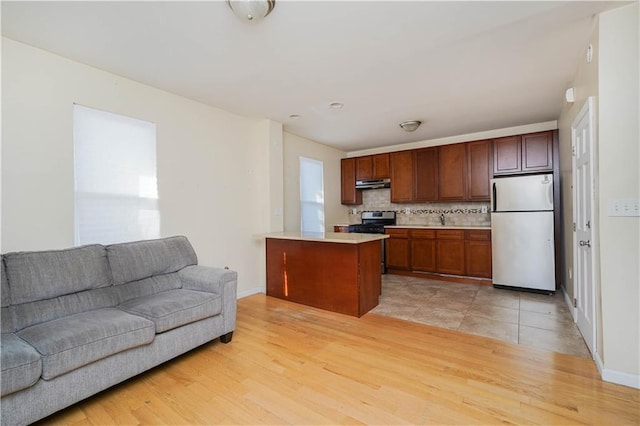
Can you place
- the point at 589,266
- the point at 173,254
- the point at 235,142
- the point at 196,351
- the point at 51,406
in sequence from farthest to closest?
the point at 235,142, the point at 173,254, the point at 196,351, the point at 589,266, the point at 51,406

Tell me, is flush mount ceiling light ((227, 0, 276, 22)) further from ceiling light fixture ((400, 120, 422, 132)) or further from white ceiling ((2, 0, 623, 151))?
ceiling light fixture ((400, 120, 422, 132))

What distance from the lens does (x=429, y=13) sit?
2027 millimetres

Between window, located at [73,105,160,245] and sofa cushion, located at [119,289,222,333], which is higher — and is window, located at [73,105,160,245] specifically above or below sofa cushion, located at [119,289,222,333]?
above

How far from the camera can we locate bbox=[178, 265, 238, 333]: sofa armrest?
2713 mm

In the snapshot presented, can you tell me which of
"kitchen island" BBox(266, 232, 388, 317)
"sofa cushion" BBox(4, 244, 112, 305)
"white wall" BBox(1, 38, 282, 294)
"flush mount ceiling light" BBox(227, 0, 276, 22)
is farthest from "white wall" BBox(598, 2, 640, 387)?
"sofa cushion" BBox(4, 244, 112, 305)

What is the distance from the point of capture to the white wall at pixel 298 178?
506 cm

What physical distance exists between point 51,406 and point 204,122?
3043mm

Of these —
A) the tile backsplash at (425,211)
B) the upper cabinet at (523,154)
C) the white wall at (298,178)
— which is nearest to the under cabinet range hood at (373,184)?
the tile backsplash at (425,211)

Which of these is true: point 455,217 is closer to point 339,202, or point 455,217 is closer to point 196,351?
point 339,202

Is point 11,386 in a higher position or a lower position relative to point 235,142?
lower

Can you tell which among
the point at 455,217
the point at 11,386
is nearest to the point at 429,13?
the point at 11,386

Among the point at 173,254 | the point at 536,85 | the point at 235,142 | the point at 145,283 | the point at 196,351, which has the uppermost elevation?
the point at 536,85

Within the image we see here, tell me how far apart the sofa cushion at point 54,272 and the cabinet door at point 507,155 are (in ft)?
17.6

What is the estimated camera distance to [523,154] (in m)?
4.62
